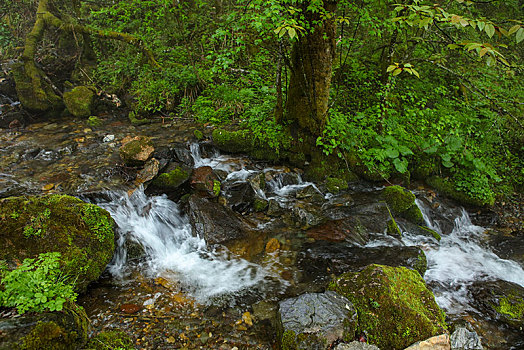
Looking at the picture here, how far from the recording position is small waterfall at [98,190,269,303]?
454 centimetres

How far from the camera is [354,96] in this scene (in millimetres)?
8367

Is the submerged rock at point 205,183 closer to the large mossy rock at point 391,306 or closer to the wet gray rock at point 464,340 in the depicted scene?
the large mossy rock at point 391,306

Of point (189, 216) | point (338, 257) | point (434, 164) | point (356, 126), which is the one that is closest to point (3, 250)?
point (189, 216)

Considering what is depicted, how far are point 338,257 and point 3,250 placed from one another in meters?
4.96

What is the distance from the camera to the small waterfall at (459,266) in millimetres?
4576

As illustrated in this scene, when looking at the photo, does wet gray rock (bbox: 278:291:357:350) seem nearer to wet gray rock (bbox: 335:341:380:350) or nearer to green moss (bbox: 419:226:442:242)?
wet gray rock (bbox: 335:341:380:350)

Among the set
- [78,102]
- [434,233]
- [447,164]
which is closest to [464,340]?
[434,233]

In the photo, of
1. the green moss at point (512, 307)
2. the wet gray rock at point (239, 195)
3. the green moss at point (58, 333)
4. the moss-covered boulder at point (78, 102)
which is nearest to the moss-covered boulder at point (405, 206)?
the green moss at point (512, 307)

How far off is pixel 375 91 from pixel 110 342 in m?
8.27

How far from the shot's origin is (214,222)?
5.65 metres

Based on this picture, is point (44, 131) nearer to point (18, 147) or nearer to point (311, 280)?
point (18, 147)

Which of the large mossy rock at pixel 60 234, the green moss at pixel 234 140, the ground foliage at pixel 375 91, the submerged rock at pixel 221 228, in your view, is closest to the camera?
the large mossy rock at pixel 60 234

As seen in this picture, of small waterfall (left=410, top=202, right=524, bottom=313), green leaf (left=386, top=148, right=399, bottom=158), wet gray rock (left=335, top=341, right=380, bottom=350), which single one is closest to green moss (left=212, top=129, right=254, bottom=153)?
green leaf (left=386, top=148, right=399, bottom=158)

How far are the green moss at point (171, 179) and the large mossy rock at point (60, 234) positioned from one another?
1933 mm
